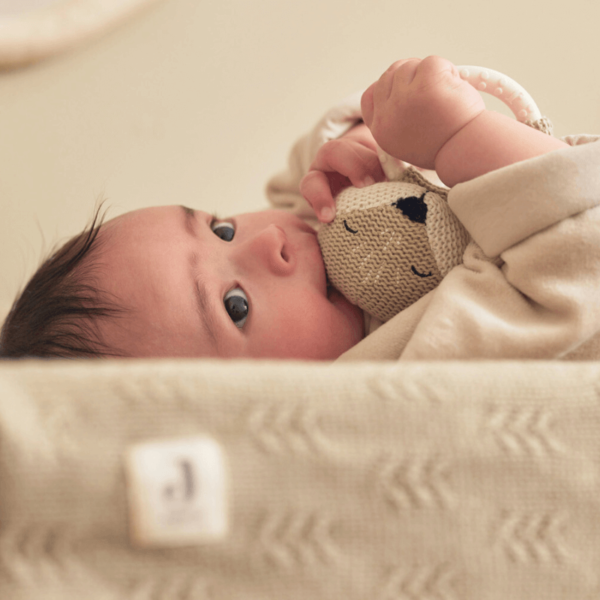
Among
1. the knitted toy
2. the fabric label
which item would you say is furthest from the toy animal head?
the fabric label

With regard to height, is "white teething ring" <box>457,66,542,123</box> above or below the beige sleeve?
above

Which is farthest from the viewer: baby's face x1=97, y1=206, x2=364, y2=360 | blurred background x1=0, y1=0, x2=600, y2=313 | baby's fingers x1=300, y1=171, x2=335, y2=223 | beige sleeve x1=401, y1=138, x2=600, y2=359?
blurred background x1=0, y1=0, x2=600, y2=313

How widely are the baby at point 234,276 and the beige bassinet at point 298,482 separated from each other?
22cm

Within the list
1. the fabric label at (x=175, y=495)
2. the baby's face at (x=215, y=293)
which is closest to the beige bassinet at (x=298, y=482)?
the fabric label at (x=175, y=495)

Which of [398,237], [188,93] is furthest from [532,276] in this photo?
[188,93]

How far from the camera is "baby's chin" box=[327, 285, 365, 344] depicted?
0.66 metres

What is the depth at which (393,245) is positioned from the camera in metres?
0.59

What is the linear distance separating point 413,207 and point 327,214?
0.12m

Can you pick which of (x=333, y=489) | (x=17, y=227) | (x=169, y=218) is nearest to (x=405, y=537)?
(x=333, y=489)

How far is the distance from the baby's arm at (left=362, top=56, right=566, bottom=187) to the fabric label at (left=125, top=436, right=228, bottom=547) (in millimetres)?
421

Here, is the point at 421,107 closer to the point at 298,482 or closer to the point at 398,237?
the point at 398,237

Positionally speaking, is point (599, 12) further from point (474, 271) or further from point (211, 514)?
point (211, 514)

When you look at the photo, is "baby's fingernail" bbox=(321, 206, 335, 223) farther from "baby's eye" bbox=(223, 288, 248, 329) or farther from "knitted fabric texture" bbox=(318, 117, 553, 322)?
Result: "baby's eye" bbox=(223, 288, 248, 329)

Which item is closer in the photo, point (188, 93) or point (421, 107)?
point (421, 107)
